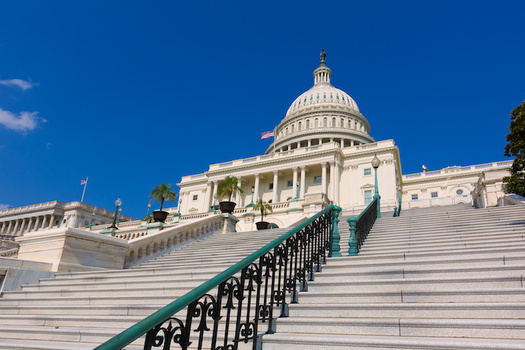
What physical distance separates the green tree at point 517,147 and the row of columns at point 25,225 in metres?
80.9

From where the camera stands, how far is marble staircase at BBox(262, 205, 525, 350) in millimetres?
4094

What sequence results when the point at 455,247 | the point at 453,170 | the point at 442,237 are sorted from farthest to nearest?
the point at 453,170 → the point at 442,237 → the point at 455,247

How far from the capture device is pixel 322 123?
3088 inches

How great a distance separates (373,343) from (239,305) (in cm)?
162

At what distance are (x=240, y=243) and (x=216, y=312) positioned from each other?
30.5 feet

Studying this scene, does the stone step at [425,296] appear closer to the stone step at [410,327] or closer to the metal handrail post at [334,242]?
the stone step at [410,327]

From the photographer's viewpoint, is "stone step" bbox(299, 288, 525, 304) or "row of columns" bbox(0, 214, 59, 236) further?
"row of columns" bbox(0, 214, 59, 236)

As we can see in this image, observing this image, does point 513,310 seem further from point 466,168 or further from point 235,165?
point 466,168

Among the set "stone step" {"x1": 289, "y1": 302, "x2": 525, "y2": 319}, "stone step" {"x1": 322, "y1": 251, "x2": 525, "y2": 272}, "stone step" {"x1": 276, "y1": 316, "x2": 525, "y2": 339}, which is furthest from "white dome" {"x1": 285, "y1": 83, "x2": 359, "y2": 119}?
"stone step" {"x1": 276, "y1": 316, "x2": 525, "y2": 339}

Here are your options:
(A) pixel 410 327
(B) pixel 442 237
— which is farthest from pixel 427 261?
(B) pixel 442 237

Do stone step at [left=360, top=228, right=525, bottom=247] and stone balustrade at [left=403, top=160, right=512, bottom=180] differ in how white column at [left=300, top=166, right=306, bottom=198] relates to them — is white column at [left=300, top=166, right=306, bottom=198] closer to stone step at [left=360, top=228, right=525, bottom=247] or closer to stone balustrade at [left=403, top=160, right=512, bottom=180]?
stone balustrade at [left=403, top=160, right=512, bottom=180]

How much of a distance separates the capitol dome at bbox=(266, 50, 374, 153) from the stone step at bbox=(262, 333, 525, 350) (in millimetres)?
70174

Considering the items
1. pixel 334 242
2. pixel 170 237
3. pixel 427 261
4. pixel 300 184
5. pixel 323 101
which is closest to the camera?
pixel 427 261

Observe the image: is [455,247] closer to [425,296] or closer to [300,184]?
[425,296]
